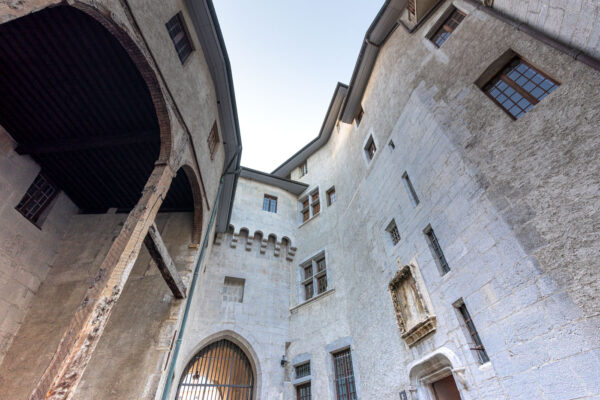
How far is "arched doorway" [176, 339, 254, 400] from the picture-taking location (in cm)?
878

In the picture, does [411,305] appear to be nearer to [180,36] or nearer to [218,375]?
[218,375]

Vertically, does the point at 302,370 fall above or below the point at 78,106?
below

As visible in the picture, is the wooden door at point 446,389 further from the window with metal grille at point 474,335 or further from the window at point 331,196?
the window at point 331,196

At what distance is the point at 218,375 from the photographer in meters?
9.26

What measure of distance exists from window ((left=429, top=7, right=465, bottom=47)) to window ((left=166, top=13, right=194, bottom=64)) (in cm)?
626

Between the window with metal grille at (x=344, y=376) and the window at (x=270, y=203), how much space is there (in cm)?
699

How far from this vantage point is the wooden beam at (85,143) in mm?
A: 6875

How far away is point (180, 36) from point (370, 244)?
7.30m

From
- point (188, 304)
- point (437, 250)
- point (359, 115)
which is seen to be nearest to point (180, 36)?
point (188, 304)

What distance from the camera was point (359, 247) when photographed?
9.78 meters

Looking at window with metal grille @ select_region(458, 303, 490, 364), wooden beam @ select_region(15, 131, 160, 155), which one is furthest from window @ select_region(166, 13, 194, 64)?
window with metal grille @ select_region(458, 303, 490, 364)

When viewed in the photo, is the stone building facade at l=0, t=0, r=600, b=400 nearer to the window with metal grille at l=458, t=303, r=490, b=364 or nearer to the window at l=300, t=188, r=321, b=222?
the window with metal grille at l=458, t=303, r=490, b=364

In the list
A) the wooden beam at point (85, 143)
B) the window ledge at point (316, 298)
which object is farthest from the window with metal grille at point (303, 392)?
the wooden beam at point (85, 143)

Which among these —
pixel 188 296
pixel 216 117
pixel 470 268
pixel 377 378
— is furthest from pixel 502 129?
pixel 188 296
